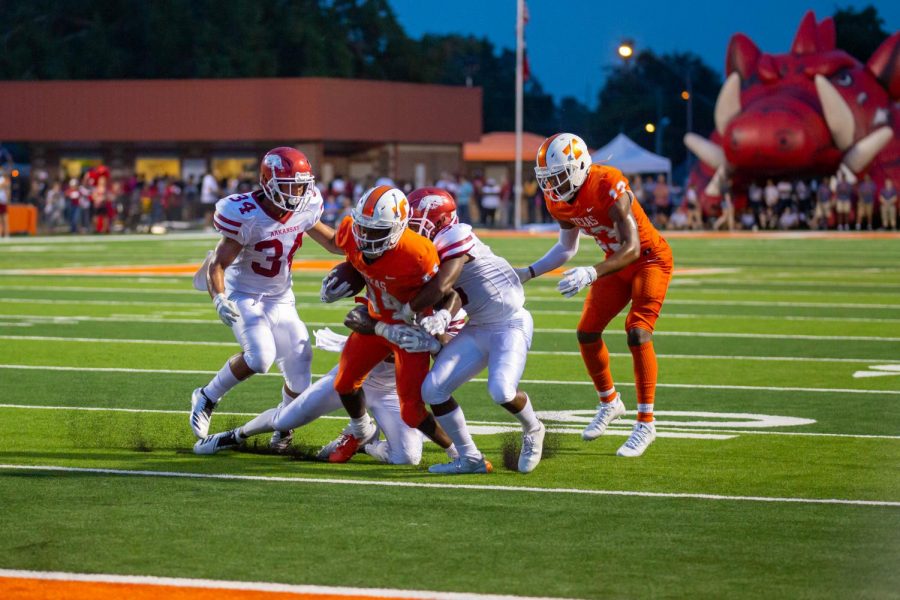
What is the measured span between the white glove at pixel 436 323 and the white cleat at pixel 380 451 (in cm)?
82

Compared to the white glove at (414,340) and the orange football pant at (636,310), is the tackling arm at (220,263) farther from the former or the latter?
the orange football pant at (636,310)

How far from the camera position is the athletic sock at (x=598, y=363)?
27.5 feet

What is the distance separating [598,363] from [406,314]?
1.81 m

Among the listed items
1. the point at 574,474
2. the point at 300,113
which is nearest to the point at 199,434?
the point at 574,474

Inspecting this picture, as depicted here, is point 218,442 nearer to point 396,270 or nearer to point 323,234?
point 323,234

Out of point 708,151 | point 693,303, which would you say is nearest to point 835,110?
point 708,151

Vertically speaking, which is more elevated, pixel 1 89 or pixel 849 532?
pixel 1 89

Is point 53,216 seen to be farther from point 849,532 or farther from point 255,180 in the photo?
point 849,532

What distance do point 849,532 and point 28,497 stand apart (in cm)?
320

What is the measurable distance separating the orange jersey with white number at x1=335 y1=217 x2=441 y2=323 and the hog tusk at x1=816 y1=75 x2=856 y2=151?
32220 mm

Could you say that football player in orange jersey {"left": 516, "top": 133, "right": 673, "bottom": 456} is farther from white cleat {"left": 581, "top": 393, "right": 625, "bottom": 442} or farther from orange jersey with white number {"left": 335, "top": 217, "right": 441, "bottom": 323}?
orange jersey with white number {"left": 335, "top": 217, "right": 441, "bottom": 323}

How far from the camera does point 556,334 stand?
14.0 meters

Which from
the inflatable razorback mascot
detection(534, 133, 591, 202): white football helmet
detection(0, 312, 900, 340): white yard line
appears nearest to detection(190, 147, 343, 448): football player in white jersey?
detection(534, 133, 591, 202): white football helmet

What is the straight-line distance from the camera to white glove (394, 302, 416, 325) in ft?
22.6
